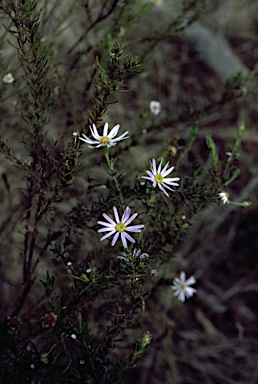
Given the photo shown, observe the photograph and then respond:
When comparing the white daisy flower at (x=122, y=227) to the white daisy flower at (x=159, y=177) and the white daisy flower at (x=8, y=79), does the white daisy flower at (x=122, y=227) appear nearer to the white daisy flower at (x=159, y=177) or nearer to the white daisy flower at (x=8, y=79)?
the white daisy flower at (x=159, y=177)

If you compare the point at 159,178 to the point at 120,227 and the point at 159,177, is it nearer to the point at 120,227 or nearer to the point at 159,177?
the point at 159,177

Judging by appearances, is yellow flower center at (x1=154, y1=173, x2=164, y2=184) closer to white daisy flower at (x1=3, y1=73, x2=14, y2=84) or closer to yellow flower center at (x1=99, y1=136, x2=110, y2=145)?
yellow flower center at (x1=99, y1=136, x2=110, y2=145)

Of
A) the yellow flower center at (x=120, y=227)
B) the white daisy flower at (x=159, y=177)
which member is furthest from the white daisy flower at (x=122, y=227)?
the white daisy flower at (x=159, y=177)

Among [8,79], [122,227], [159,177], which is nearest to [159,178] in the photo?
[159,177]

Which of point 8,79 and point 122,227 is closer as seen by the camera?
point 122,227

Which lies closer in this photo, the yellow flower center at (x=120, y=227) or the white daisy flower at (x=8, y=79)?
the yellow flower center at (x=120, y=227)

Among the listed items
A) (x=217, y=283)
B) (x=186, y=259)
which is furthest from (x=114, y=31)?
(x=217, y=283)

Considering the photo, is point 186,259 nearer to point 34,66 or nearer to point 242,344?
point 242,344

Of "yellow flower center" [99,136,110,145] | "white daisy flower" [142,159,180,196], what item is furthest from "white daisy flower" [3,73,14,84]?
"white daisy flower" [142,159,180,196]

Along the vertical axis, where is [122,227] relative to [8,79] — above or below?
below

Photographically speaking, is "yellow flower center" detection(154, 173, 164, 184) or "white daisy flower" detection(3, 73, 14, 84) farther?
"white daisy flower" detection(3, 73, 14, 84)

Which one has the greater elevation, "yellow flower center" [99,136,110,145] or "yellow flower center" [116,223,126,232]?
"yellow flower center" [99,136,110,145]
